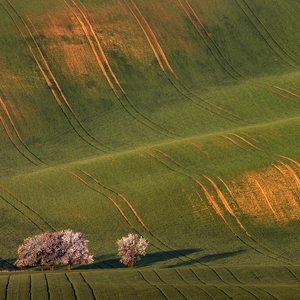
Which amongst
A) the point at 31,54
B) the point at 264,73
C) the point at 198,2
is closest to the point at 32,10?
Result: the point at 31,54

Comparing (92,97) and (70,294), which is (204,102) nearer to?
(92,97)

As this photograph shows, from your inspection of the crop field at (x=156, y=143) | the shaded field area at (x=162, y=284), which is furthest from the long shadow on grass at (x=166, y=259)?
the shaded field area at (x=162, y=284)

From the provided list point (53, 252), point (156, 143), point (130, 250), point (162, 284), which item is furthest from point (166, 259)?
point (156, 143)

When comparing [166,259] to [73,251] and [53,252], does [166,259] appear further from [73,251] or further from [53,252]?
[53,252]

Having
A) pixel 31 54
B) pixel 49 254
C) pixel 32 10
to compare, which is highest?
pixel 32 10

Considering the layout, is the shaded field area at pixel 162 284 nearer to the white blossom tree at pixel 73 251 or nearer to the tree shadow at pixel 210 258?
the white blossom tree at pixel 73 251

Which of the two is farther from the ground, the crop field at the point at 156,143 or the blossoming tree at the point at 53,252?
the crop field at the point at 156,143
